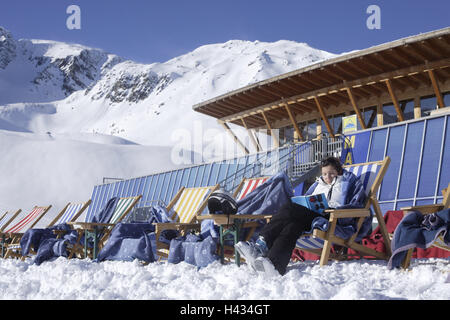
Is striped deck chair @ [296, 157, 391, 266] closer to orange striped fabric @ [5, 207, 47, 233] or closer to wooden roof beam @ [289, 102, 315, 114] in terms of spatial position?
orange striped fabric @ [5, 207, 47, 233]

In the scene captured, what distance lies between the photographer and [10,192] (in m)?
27.7

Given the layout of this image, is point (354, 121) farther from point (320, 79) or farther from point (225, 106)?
point (225, 106)

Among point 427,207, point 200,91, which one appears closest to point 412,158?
point 427,207

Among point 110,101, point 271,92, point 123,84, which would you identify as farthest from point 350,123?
point 123,84

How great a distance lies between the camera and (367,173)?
448cm

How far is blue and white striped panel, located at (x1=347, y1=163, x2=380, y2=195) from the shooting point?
14.3 feet

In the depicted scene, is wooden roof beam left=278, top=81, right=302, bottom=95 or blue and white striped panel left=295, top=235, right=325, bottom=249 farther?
wooden roof beam left=278, top=81, right=302, bottom=95

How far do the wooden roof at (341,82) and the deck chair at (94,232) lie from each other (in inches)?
328

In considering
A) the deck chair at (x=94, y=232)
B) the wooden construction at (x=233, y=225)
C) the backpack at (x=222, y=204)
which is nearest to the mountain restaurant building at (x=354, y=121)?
the deck chair at (x=94, y=232)

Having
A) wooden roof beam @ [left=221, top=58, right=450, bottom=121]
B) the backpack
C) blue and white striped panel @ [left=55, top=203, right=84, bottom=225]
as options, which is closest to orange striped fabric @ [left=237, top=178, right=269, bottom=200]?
the backpack

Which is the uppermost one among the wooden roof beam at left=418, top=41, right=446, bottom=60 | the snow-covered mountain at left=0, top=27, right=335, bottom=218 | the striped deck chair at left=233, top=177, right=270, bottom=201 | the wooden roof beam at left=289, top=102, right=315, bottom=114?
the snow-covered mountain at left=0, top=27, right=335, bottom=218

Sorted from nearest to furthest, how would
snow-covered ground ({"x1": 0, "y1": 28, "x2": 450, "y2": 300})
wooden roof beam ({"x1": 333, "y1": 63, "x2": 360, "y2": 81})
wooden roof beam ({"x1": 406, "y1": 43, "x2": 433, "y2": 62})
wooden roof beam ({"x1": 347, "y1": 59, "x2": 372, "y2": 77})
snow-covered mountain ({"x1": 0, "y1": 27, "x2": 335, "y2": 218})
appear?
1. snow-covered ground ({"x1": 0, "y1": 28, "x2": 450, "y2": 300})
2. wooden roof beam ({"x1": 406, "y1": 43, "x2": 433, "y2": 62})
3. wooden roof beam ({"x1": 347, "y1": 59, "x2": 372, "y2": 77})
4. wooden roof beam ({"x1": 333, "y1": 63, "x2": 360, "y2": 81})
5. snow-covered mountain ({"x1": 0, "y1": 27, "x2": 335, "y2": 218})

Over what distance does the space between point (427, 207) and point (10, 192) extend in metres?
28.4
